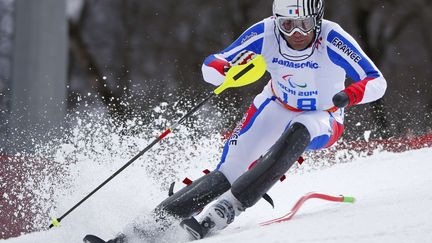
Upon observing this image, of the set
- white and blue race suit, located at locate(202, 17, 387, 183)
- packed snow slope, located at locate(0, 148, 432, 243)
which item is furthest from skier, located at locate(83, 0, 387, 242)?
packed snow slope, located at locate(0, 148, 432, 243)

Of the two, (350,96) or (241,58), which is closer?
(350,96)

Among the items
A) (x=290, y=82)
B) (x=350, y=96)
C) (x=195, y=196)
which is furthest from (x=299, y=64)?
(x=195, y=196)

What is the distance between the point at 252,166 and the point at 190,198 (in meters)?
0.29

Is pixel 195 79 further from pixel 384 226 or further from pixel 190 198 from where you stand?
pixel 384 226

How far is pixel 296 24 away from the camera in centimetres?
A: 405

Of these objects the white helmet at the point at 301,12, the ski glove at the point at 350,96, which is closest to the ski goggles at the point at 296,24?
the white helmet at the point at 301,12

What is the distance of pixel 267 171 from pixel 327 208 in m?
0.64

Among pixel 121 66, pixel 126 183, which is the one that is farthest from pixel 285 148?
pixel 121 66

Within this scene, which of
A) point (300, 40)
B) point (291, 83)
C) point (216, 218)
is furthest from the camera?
point (291, 83)

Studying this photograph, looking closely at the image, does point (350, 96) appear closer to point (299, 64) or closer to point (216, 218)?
point (299, 64)

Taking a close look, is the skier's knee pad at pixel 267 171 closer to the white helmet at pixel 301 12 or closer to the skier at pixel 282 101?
the skier at pixel 282 101

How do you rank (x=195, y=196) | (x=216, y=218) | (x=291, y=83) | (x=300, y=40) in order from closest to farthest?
(x=216, y=218)
(x=195, y=196)
(x=300, y=40)
(x=291, y=83)

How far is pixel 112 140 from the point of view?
5770mm

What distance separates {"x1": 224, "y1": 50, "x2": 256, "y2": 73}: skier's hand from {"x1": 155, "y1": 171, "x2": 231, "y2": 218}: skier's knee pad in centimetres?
49
